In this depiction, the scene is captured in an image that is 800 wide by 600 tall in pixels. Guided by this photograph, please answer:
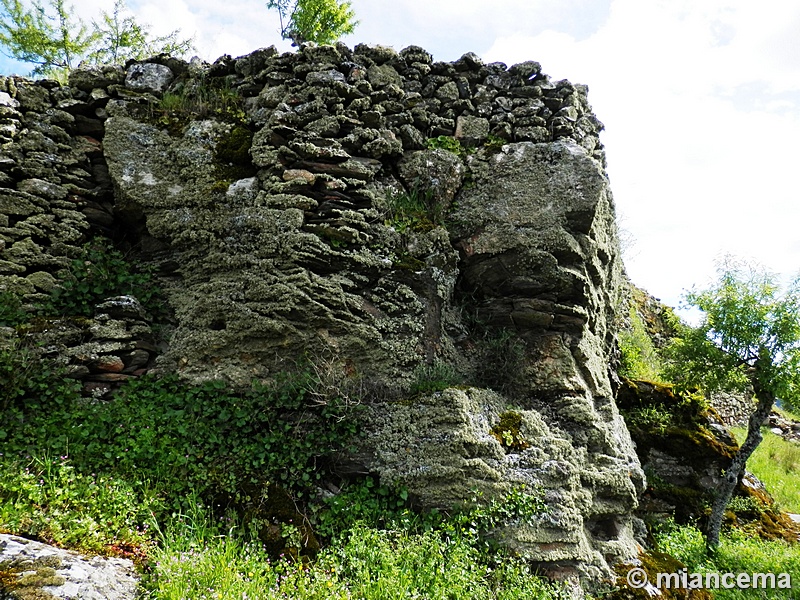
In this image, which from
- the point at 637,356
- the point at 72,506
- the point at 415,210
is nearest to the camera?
the point at 72,506

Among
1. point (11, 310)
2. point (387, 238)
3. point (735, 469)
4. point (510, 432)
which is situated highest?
point (387, 238)

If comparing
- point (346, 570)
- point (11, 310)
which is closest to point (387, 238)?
point (346, 570)

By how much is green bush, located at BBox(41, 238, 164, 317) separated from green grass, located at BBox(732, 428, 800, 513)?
32.3ft

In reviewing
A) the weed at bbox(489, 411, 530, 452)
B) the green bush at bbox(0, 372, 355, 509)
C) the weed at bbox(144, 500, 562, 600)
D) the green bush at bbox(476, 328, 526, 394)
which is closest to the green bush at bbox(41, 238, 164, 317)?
the green bush at bbox(0, 372, 355, 509)

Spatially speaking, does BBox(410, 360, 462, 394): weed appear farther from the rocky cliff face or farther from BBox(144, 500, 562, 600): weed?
BBox(144, 500, 562, 600): weed

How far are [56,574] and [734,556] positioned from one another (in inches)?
261

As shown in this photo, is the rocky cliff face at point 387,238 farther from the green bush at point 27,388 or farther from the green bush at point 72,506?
the green bush at point 72,506

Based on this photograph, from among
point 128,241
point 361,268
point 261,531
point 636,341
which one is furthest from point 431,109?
point 261,531

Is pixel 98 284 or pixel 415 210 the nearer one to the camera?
pixel 98 284

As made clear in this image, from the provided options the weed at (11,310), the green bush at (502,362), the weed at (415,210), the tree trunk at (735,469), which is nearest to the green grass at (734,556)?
the tree trunk at (735,469)

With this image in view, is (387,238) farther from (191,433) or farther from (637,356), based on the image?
(637,356)

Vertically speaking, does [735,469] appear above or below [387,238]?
below

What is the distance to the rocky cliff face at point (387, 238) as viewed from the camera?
4918mm

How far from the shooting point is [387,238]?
18.7 feet
